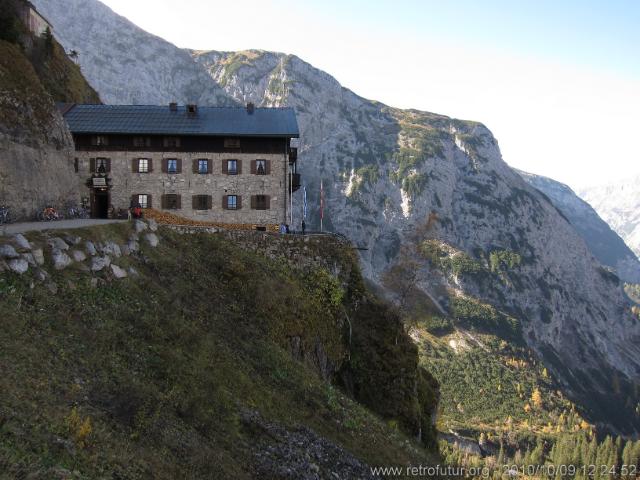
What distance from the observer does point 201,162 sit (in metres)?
48.7

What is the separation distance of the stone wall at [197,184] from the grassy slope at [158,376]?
15578 mm

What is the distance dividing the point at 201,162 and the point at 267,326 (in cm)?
2469

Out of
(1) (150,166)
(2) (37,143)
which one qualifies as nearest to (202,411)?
(2) (37,143)

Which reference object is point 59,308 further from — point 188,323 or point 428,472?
point 428,472

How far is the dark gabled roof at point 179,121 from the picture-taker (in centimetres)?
4847

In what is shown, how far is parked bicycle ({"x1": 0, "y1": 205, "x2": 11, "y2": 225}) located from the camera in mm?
30741

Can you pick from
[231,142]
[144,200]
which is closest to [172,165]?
[144,200]

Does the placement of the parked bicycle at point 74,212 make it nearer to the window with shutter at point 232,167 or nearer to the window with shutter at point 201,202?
the window with shutter at point 201,202

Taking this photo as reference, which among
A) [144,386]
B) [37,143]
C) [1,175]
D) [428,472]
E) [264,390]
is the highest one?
[37,143]

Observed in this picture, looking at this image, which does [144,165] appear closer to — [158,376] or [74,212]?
[74,212]

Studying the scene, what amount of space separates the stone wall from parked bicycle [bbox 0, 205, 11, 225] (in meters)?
17.2

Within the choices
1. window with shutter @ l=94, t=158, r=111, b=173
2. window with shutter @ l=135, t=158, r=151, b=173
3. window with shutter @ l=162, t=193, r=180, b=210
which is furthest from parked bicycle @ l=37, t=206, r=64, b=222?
window with shutter @ l=135, t=158, r=151, b=173

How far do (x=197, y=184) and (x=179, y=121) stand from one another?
7872 mm

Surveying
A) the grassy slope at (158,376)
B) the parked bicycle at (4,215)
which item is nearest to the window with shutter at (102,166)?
the parked bicycle at (4,215)
